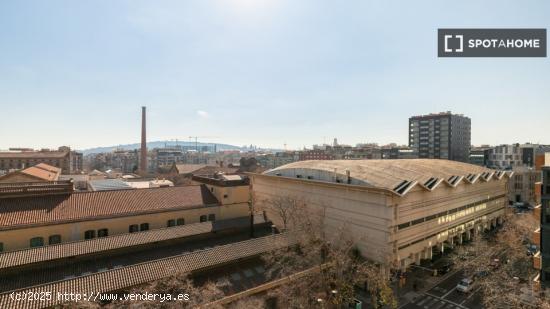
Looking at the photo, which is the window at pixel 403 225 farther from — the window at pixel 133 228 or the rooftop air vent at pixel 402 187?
the window at pixel 133 228

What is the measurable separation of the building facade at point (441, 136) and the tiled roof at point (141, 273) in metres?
137

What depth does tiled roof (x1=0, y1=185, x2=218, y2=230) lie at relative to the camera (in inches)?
1432

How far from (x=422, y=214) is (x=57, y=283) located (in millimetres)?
45428

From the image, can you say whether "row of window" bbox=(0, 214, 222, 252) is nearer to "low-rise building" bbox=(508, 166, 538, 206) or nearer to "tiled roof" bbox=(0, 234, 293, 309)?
"tiled roof" bbox=(0, 234, 293, 309)

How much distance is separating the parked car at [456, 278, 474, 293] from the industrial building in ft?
21.2

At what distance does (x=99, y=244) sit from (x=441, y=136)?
153 m

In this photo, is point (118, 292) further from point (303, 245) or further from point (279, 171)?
point (279, 171)

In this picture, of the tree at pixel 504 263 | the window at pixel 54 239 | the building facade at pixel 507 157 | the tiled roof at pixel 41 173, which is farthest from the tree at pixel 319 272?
the building facade at pixel 507 157

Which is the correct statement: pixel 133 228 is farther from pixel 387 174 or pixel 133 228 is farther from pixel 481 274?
pixel 481 274

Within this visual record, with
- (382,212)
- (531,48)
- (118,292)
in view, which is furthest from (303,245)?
(531,48)

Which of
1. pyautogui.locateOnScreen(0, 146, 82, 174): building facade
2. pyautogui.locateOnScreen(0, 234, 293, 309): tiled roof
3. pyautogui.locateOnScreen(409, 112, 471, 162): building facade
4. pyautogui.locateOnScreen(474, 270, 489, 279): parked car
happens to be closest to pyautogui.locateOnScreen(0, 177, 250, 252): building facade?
pyautogui.locateOnScreen(0, 234, 293, 309): tiled roof

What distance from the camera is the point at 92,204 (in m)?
41.9

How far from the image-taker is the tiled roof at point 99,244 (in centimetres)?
2954

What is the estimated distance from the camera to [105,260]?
3294 centimetres
